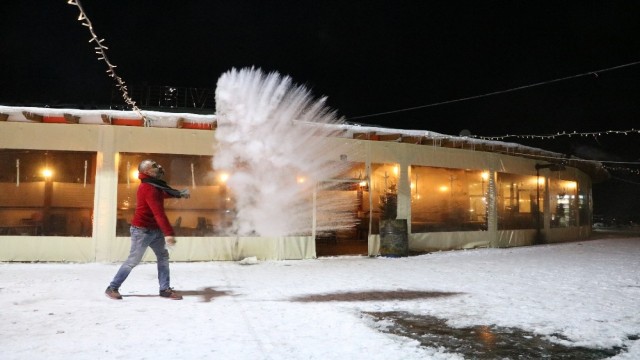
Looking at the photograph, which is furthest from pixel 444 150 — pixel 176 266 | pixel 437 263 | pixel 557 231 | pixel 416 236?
pixel 176 266

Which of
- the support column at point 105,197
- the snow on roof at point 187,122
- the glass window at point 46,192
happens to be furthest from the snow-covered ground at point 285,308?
the snow on roof at point 187,122

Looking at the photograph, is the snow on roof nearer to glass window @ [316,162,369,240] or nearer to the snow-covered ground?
glass window @ [316,162,369,240]

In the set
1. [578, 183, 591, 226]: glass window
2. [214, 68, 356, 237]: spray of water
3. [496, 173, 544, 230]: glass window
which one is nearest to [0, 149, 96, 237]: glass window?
[214, 68, 356, 237]: spray of water

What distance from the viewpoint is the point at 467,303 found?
6.65m

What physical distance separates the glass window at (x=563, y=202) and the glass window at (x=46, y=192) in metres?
16.6

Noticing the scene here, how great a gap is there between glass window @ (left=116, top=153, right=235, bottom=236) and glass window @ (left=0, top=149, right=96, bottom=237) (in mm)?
795

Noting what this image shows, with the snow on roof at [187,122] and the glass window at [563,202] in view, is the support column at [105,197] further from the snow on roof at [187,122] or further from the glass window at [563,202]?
the glass window at [563,202]

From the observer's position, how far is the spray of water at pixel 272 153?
1197 centimetres

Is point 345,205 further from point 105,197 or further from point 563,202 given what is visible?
point 563,202

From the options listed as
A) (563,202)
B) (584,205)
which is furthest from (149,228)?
(584,205)

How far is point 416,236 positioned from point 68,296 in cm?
980

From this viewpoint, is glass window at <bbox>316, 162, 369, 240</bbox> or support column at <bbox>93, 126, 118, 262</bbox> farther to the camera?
glass window at <bbox>316, 162, 369, 240</bbox>

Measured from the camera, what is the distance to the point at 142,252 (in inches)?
255

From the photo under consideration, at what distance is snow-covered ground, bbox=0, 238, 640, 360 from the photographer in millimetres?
4375
